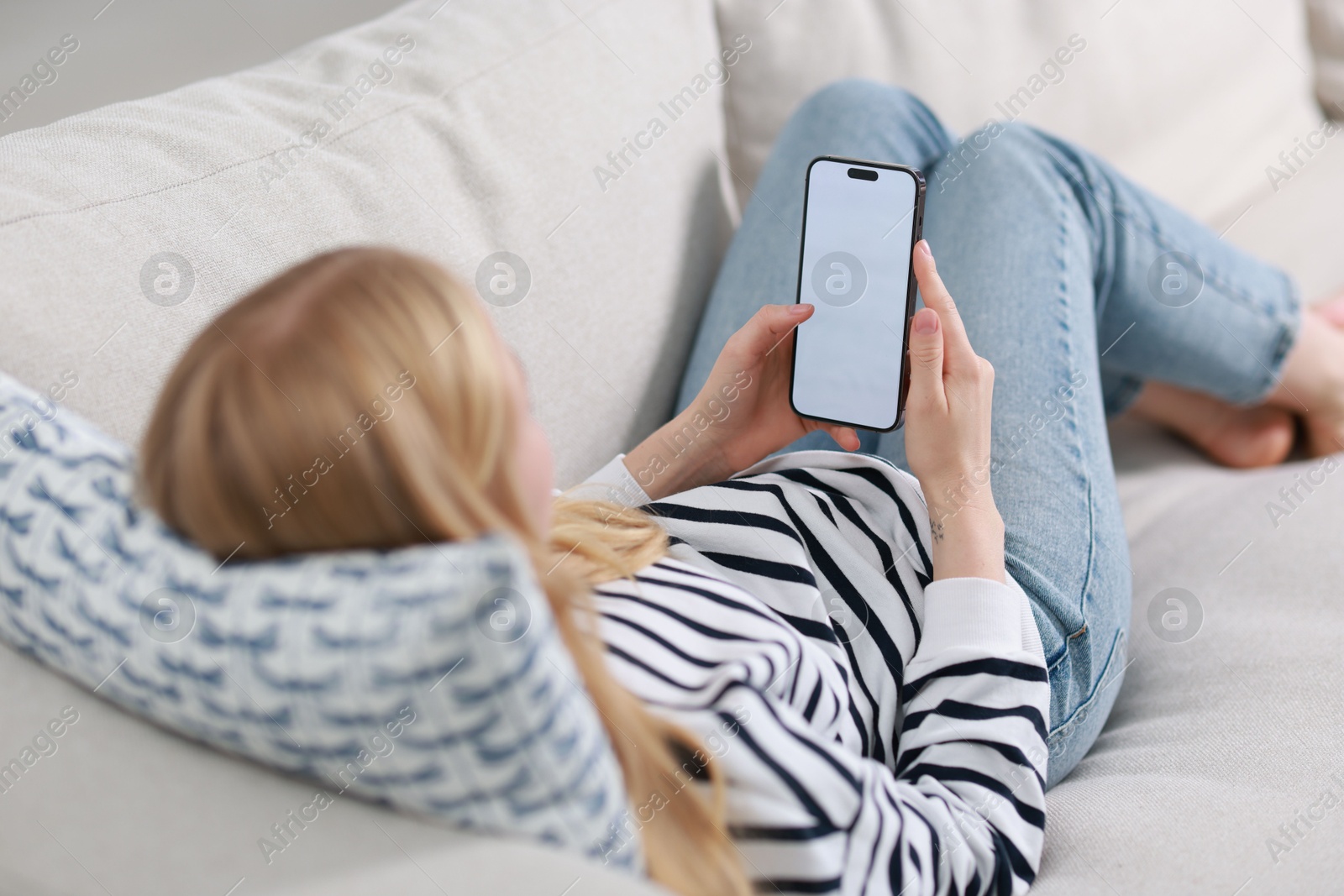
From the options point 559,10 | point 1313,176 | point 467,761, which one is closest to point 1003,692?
point 467,761

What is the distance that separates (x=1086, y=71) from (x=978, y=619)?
951 millimetres

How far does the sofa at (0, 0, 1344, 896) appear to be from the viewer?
0.46 m

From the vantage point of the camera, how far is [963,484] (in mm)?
684

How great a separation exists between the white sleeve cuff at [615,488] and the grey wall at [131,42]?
807mm

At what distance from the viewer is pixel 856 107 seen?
0.99 m

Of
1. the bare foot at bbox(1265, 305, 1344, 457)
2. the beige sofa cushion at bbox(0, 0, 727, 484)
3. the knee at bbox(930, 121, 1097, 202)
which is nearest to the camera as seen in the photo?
the beige sofa cushion at bbox(0, 0, 727, 484)

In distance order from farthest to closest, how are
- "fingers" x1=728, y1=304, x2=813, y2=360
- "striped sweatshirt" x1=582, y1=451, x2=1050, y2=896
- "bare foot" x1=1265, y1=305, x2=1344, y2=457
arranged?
"bare foot" x1=1265, y1=305, x2=1344, y2=457 < "fingers" x1=728, y1=304, x2=813, y2=360 < "striped sweatshirt" x1=582, y1=451, x2=1050, y2=896

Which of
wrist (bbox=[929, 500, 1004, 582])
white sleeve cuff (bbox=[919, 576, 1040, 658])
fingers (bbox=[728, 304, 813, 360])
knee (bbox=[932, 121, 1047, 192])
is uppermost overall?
fingers (bbox=[728, 304, 813, 360])

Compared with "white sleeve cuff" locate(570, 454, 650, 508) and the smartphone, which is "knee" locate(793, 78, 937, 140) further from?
"white sleeve cuff" locate(570, 454, 650, 508)

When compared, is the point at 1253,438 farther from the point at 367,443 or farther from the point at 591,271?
the point at 367,443

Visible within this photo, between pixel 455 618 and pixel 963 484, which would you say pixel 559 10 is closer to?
pixel 963 484

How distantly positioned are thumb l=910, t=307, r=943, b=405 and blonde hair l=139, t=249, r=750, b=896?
331mm

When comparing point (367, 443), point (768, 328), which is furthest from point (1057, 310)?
point (367, 443)

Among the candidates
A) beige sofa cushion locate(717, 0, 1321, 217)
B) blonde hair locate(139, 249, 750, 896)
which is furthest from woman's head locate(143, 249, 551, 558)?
beige sofa cushion locate(717, 0, 1321, 217)
